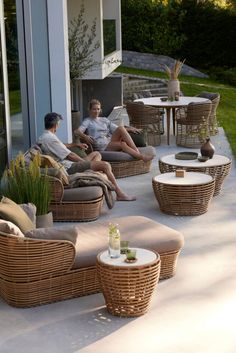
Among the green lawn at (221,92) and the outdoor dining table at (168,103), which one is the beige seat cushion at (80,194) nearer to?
the green lawn at (221,92)

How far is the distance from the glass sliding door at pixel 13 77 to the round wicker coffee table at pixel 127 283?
14.6 ft

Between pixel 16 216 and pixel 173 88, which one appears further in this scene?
pixel 173 88

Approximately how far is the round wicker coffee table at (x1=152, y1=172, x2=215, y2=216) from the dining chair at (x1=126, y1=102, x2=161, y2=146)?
4449 millimetres

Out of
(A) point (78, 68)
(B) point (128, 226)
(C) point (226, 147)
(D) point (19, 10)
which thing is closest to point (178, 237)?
(B) point (128, 226)

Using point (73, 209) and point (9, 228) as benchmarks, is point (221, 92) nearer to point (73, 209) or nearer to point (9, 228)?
point (73, 209)

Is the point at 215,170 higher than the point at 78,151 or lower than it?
lower

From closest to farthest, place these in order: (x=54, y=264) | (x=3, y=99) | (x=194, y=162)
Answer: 1. (x=54, y=264)
2. (x=3, y=99)
3. (x=194, y=162)

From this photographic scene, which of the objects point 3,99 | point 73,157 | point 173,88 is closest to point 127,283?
point 73,157

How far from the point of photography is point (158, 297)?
567 centimetres

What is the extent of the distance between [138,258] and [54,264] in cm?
67

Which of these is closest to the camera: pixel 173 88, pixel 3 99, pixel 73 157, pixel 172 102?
pixel 73 157

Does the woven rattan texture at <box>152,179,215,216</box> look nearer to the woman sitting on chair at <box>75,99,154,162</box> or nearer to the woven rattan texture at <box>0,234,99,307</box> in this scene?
the woman sitting on chair at <box>75,99,154,162</box>

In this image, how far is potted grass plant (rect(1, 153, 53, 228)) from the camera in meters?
6.79

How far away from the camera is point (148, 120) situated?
1271cm
